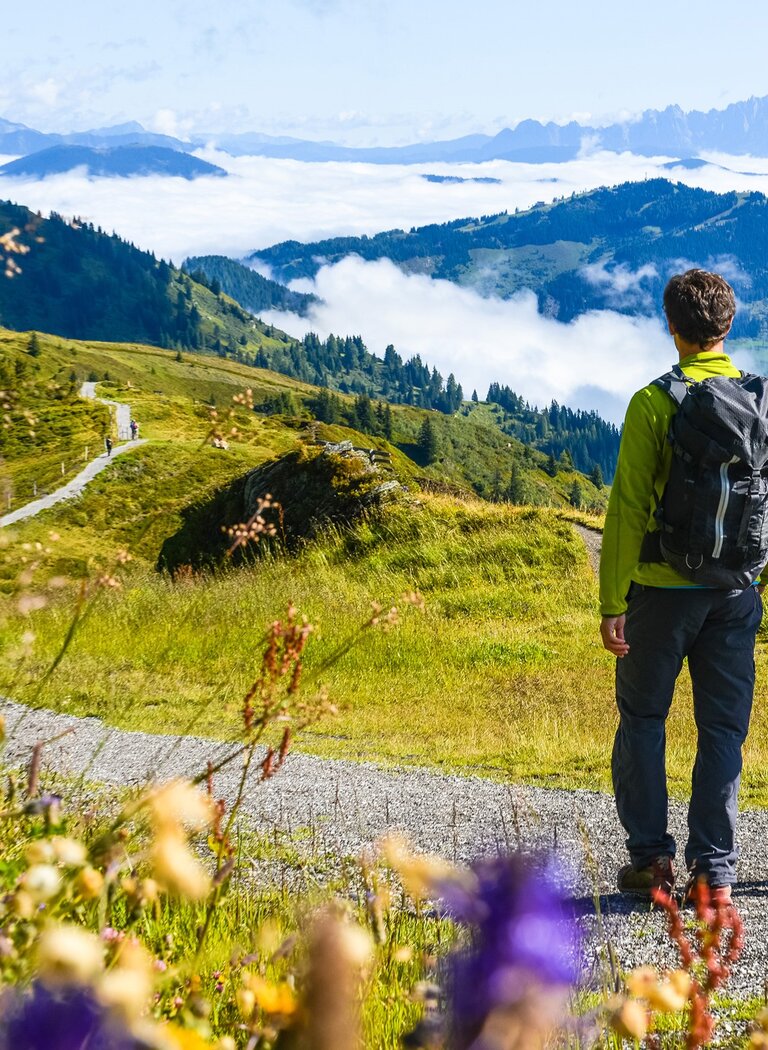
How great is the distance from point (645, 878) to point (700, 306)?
10.6 ft

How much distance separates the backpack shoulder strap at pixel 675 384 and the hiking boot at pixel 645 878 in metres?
2.56

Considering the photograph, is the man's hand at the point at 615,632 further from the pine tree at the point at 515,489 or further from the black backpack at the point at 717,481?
the pine tree at the point at 515,489

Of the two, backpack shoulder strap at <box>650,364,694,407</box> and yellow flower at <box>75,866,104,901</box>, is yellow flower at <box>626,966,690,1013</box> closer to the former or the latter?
yellow flower at <box>75,866,104,901</box>

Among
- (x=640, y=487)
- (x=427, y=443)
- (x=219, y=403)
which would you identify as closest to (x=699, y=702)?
(x=640, y=487)

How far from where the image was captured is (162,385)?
17212cm

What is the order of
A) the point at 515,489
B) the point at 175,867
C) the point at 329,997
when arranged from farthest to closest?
the point at 515,489 → the point at 175,867 → the point at 329,997

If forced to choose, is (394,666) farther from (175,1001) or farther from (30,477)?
(30,477)

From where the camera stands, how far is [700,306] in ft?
16.7

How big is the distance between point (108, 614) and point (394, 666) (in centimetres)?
506

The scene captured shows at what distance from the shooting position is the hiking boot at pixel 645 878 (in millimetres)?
5152

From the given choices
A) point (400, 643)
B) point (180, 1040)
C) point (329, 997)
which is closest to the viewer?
point (329, 997)

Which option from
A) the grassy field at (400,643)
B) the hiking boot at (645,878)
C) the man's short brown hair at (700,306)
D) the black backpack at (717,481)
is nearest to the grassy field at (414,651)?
the grassy field at (400,643)

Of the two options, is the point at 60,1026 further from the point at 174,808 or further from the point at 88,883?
the point at 88,883

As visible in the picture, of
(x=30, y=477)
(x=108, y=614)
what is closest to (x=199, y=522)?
(x=108, y=614)
